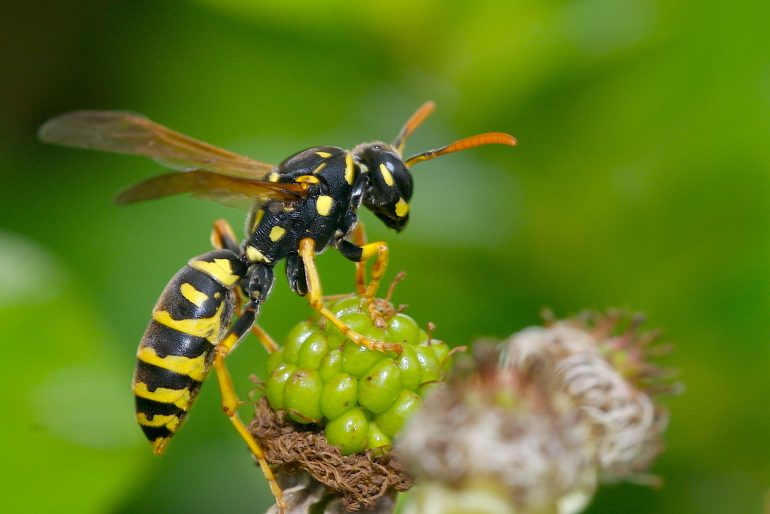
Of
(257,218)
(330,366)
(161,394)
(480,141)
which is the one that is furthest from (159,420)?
(480,141)

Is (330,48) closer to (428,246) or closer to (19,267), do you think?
(428,246)

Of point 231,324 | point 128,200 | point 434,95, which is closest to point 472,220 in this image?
point 434,95

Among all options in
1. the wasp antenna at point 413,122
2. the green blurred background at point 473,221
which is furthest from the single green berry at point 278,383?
the green blurred background at point 473,221

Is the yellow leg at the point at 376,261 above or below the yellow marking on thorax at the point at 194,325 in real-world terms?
above

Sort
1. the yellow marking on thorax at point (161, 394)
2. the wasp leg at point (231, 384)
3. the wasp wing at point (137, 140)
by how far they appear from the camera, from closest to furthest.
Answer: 1. the wasp leg at point (231, 384)
2. the yellow marking on thorax at point (161, 394)
3. the wasp wing at point (137, 140)

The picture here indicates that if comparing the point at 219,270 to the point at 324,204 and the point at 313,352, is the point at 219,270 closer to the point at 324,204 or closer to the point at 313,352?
the point at 324,204

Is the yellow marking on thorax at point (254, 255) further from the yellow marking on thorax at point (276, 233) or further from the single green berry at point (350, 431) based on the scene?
the single green berry at point (350, 431)

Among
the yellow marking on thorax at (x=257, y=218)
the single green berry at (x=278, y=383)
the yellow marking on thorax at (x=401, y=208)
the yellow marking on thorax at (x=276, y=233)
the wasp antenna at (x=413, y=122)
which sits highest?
the wasp antenna at (x=413, y=122)
